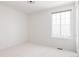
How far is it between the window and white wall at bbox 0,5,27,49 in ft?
6.63

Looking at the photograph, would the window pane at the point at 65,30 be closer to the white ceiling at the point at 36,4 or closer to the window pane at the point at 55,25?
the window pane at the point at 55,25

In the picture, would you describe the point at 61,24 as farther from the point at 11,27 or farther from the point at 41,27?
the point at 11,27

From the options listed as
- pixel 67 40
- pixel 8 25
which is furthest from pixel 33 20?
pixel 67 40

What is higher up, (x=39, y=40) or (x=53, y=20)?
(x=53, y=20)

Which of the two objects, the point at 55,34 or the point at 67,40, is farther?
the point at 55,34

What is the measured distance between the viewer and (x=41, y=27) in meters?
4.55

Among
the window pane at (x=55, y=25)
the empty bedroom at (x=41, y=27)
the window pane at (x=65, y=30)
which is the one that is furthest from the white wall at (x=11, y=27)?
the window pane at (x=65, y=30)

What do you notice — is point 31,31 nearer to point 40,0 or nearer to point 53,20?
point 53,20

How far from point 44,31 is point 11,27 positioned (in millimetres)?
1842

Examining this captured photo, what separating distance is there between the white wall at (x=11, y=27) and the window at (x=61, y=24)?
2022 millimetres

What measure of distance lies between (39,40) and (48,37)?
2.36 feet

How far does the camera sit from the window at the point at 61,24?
3.55 m

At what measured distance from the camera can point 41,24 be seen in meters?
4.54

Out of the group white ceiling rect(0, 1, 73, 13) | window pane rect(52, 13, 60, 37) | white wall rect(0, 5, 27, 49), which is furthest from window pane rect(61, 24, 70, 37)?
white wall rect(0, 5, 27, 49)
